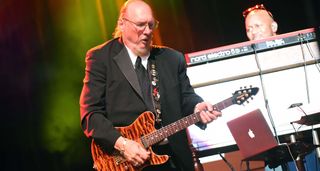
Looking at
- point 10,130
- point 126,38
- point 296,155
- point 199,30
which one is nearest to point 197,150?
point 296,155

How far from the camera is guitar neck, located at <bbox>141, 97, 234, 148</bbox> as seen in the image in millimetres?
3135

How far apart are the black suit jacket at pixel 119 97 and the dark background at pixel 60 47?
330cm

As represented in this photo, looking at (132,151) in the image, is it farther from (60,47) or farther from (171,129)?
(60,47)

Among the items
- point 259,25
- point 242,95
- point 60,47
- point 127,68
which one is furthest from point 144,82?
point 60,47

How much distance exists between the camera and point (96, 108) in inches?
126

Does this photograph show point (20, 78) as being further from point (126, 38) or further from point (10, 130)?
point (126, 38)

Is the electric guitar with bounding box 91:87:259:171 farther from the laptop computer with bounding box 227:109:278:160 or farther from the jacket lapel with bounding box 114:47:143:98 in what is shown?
the laptop computer with bounding box 227:109:278:160

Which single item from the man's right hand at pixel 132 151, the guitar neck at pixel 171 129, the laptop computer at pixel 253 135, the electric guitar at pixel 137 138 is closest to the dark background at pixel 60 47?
the laptop computer at pixel 253 135

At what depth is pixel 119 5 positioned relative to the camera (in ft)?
22.7

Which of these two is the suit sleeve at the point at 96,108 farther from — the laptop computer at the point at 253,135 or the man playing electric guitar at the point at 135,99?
the laptop computer at the point at 253,135

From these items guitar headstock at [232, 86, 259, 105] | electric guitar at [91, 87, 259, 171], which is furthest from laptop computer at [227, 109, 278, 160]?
electric guitar at [91, 87, 259, 171]

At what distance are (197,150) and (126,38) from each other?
1257 millimetres

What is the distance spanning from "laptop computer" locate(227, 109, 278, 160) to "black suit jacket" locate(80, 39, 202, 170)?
0.45 metres

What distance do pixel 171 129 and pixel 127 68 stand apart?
21.2 inches
